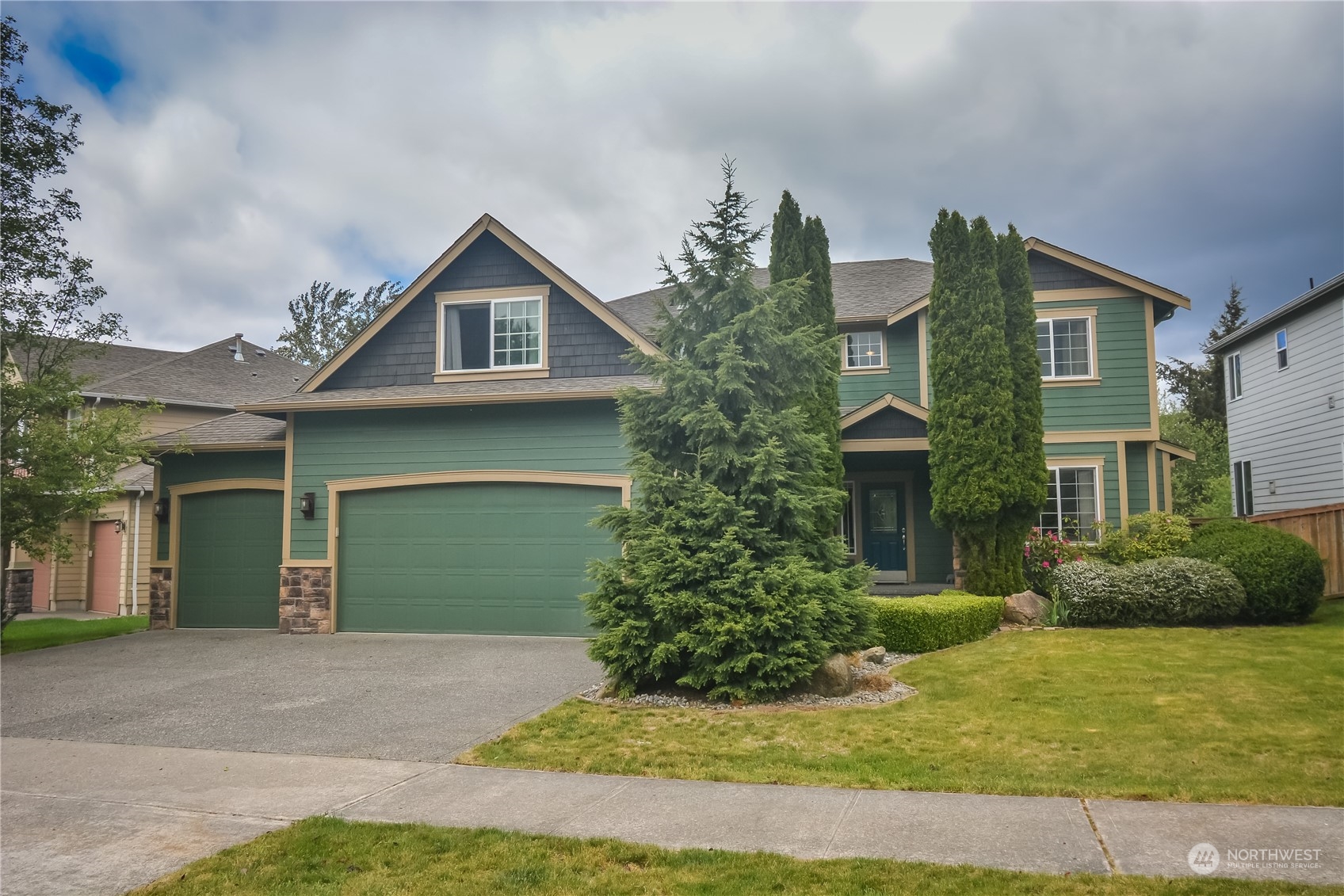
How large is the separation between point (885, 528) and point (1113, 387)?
16.3 feet

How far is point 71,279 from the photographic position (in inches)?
565

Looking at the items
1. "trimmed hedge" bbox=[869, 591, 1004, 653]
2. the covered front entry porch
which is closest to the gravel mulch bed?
→ "trimmed hedge" bbox=[869, 591, 1004, 653]

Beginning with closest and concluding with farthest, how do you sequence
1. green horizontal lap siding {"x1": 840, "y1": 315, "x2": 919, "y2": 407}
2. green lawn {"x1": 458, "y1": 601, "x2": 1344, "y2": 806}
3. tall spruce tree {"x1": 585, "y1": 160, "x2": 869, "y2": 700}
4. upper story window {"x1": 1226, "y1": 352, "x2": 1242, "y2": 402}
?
green lawn {"x1": 458, "y1": 601, "x2": 1344, "y2": 806}, tall spruce tree {"x1": 585, "y1": 160, "x2": 869, "y2": 700}, green horizontal lap siding {"x1": 840, "y1": 315, "x2": 919, "y2": 407}, upper story window {"x1": 1226, "y1": 352, "x2": 1242, "y2": 402}

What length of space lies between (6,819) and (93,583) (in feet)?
65.5

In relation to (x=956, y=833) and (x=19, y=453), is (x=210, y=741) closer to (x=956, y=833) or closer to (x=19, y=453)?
(x=956, y=833)

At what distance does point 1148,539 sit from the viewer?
12961mm

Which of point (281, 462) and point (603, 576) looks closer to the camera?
point (603, 576)

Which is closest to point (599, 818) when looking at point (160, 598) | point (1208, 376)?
point (160, 598)

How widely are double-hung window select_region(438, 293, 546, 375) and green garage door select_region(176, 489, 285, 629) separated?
395cm

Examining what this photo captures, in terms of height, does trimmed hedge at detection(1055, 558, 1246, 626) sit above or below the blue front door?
below

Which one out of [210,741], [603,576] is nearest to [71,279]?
[210,741]

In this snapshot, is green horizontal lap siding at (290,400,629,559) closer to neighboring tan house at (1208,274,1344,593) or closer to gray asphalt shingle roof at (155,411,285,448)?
gray asphalt shingle roof at (155,411,285,448)

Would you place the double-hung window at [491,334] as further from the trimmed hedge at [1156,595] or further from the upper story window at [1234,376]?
the upper story window at [1234,376]

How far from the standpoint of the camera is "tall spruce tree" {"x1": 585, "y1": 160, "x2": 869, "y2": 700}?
27.0 feet
